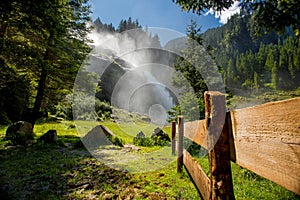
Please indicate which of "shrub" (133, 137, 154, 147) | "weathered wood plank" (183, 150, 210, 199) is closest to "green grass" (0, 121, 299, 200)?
"weathered wood plank" (183, 150, 210, 199)

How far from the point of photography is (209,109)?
178cm

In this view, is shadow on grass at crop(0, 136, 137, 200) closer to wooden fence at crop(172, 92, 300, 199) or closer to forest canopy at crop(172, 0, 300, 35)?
wooden fence at crop(172, 92, 300, 199)

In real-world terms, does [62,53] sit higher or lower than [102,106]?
higher

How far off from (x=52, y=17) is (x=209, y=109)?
28.7 feet

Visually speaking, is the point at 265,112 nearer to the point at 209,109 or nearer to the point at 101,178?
the point at 209,109

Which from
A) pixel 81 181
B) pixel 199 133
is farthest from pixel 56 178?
pixel 199 133

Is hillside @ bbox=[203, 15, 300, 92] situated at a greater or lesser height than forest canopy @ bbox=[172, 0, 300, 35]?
greater

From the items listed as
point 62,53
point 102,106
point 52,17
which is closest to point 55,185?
point 52,17

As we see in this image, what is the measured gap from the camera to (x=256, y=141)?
43.9 inches

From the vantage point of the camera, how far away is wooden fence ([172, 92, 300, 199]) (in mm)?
849

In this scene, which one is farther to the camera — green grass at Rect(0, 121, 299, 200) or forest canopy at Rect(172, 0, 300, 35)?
forest canopy at Rect(172, 0, 300, 35)

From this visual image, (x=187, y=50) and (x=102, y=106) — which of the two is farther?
(x=102, y=106)

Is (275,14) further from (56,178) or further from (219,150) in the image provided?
(56,178)

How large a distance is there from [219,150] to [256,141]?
47cm
